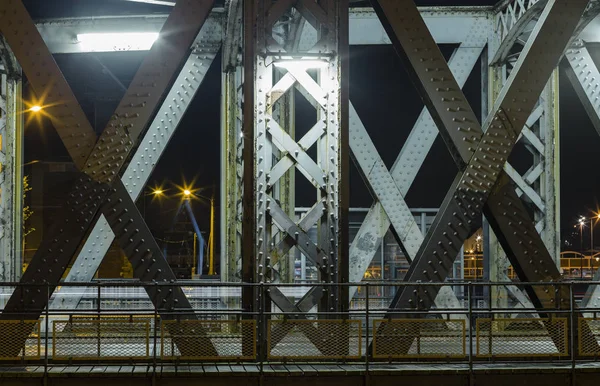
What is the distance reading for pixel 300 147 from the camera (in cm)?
1049

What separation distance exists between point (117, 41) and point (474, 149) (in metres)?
A: 9.60

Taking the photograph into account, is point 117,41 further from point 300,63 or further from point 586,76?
point 586,76

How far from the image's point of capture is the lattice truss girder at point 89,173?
984 centimetres

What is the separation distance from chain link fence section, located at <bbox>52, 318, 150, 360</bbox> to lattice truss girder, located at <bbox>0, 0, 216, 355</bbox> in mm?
471

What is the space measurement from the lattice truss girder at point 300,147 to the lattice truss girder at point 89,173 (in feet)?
4.25

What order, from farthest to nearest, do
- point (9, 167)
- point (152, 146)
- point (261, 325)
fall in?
point (9, 167) → point (152, 146) → point (261, 325)

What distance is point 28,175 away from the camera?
66.0 metres

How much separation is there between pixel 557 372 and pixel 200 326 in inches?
188

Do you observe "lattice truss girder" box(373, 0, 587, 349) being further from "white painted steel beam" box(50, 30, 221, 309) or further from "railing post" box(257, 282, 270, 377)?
"white painted steel beam" box(50, 30, 221, 309)

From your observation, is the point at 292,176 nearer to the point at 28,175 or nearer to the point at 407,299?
the point at 407,299

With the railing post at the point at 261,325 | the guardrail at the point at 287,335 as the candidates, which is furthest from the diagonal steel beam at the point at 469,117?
the railing post at the point at 261,325

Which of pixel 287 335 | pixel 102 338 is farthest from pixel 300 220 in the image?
pixel 102 338

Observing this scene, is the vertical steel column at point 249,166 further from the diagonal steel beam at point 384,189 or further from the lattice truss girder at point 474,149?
the diagonal steel beam at point 384,189

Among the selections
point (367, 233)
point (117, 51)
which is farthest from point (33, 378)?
point (117, 51)
